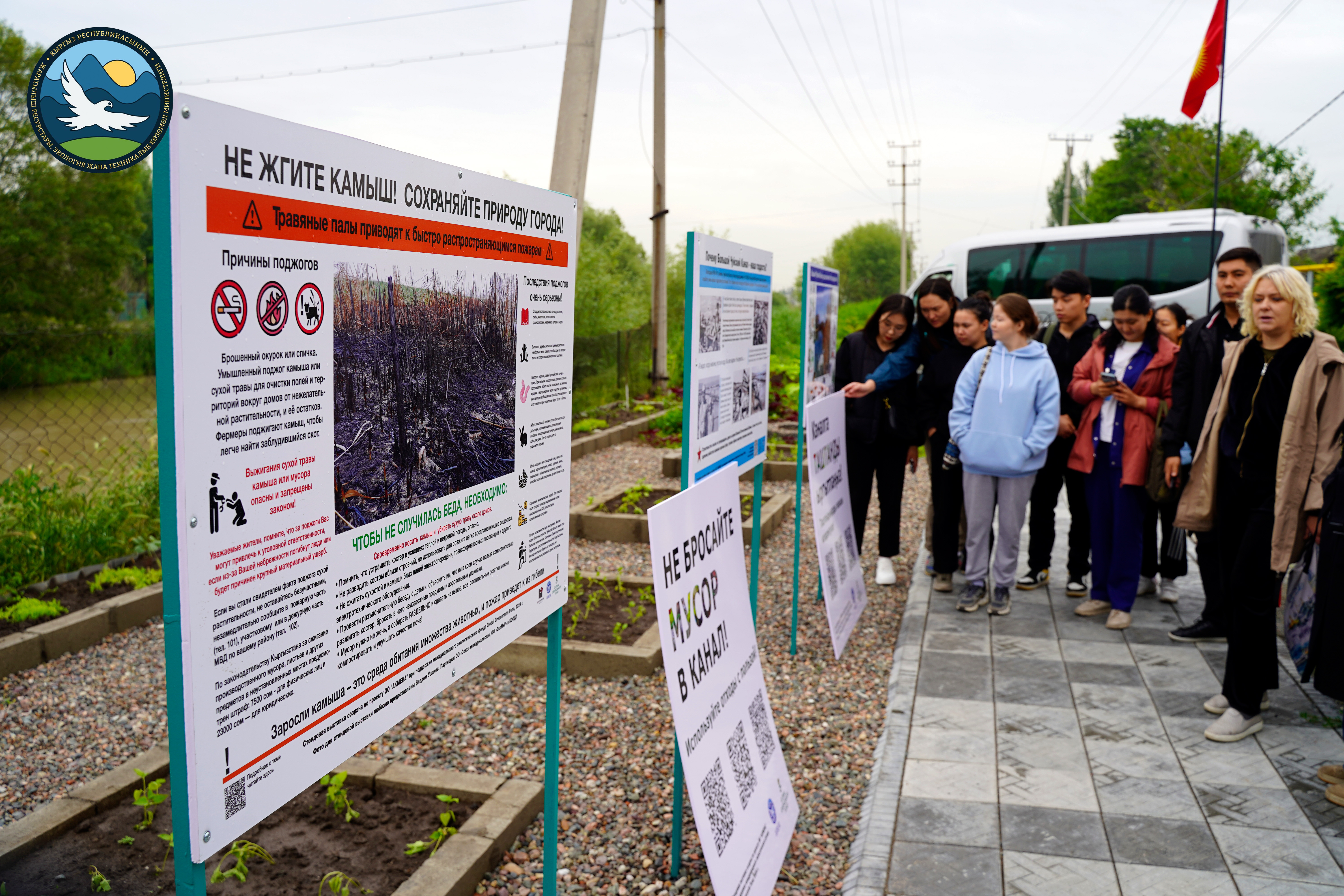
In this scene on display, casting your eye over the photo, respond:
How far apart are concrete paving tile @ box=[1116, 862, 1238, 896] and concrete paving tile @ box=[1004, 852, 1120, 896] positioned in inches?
1.5

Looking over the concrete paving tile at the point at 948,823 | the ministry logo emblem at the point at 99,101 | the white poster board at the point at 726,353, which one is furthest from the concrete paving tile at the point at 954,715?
the ministry logo emblem at the point at 99,101

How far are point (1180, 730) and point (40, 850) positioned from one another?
14.5 ft

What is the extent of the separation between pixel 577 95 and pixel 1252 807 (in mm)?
6265

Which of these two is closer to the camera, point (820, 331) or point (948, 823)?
point (948, 823)

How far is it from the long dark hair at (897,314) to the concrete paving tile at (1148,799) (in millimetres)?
3255

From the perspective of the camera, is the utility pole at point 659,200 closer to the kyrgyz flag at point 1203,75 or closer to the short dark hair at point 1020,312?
the kyrgyz flag at point 1203,75

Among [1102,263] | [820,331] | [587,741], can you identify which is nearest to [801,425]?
[820,331]

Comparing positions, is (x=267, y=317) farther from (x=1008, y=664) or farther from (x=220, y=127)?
(x=1008, y=664)

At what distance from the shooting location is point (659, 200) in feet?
61.5

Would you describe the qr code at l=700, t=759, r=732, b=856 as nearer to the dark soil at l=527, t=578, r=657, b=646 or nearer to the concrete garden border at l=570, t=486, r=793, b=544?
the dark soil at l=527, t=578, r=657, b=646

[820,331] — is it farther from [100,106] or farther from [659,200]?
[659,200]

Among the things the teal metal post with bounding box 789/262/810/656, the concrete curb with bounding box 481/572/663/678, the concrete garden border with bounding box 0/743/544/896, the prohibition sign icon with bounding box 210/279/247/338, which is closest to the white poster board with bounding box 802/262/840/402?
the teal metal post with bounding box 789/262/810/656

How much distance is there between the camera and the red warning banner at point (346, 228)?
134 cm

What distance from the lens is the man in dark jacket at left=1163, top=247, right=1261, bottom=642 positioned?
511cm
